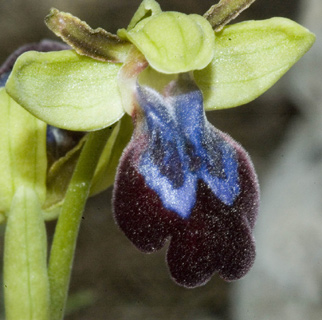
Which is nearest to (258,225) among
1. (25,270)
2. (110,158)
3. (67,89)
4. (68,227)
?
(110,158)

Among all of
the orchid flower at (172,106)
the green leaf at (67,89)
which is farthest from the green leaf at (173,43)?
the green leaf at (67,89)

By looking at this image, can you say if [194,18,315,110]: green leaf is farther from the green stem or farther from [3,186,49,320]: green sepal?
[3,186,49,320]: green sepal

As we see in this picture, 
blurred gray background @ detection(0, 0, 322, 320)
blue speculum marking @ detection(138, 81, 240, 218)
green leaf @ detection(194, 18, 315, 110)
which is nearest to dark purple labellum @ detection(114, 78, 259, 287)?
blue speculum marking @ detection(138, 81, 240, 218)

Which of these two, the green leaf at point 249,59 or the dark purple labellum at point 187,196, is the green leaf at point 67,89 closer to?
the dark purple labellum at point 187,196

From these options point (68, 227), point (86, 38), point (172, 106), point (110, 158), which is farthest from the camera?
point (110, 158)

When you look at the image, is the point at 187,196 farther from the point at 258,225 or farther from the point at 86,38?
the point at 258,225

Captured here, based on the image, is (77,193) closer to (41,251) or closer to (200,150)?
(41,251)
